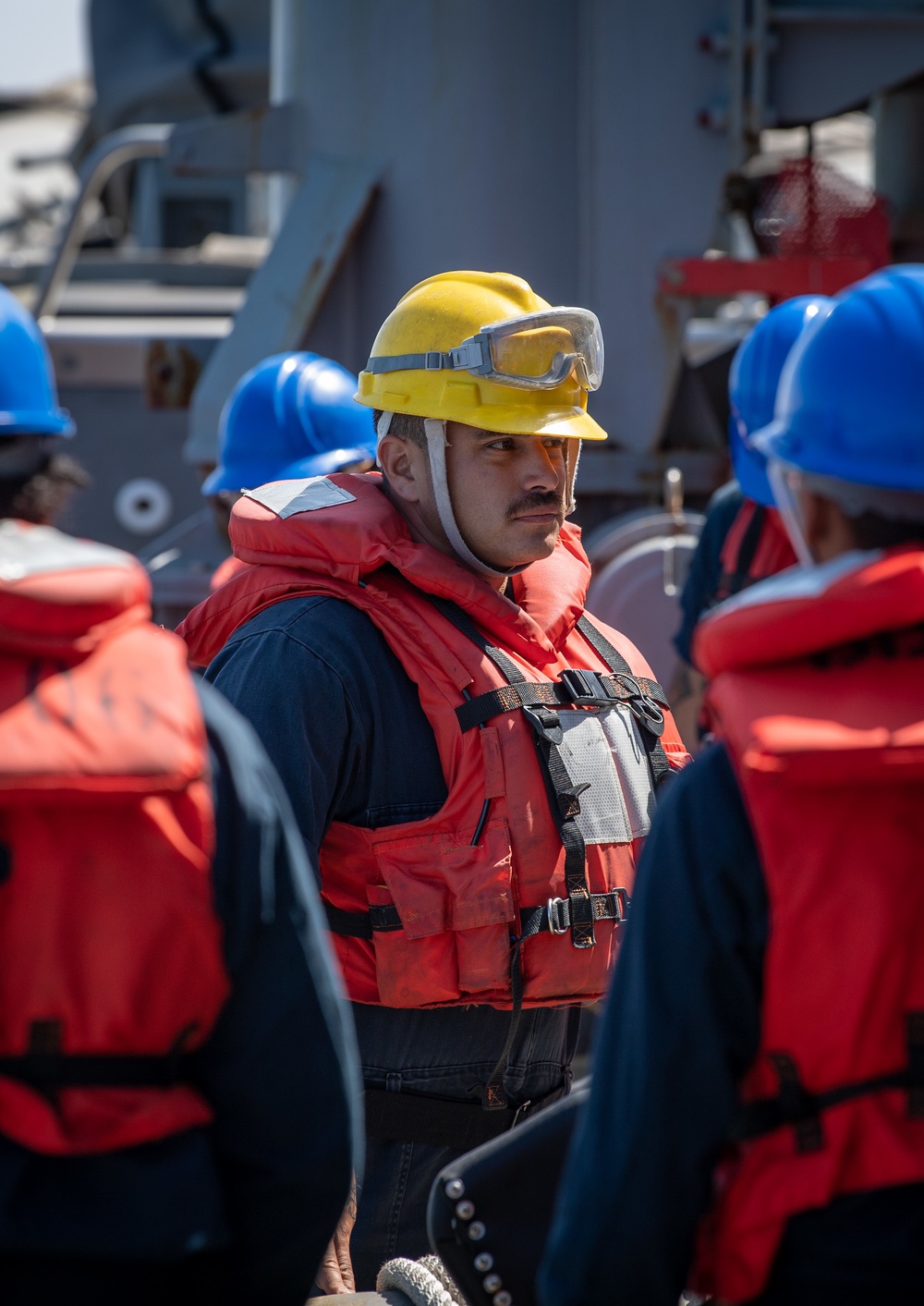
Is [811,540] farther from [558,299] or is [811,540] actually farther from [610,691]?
[558,299]

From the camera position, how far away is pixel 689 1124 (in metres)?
1.59

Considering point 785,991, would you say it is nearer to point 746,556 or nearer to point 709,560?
point 746,556

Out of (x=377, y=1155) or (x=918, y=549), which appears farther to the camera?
(x=377, y=1155)

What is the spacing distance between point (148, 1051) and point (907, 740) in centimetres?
81

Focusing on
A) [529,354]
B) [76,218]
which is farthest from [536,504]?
[76,218]

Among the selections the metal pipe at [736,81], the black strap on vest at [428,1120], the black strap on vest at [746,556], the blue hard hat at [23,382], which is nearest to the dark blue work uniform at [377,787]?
the black strap on vest at [428,1120]

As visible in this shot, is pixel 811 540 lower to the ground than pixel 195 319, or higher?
higher

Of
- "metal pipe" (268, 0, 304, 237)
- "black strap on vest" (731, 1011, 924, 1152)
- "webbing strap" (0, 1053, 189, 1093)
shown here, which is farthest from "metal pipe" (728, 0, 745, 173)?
"webbing strap" (0, 1053, 189, 1093)

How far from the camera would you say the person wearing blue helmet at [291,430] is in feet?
15.1

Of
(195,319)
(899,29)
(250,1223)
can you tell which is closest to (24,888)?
(250,1223)

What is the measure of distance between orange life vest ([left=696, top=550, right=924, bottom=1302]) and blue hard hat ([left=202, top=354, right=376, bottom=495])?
3.10 metres

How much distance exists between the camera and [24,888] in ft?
5.13

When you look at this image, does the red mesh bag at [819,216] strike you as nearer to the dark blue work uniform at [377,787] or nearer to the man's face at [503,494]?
the man's face at [503,494]

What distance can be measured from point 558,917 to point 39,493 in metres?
1.24
